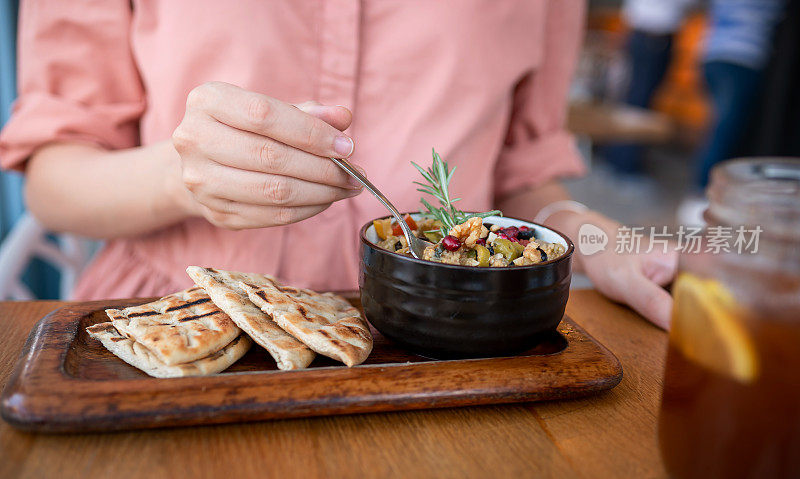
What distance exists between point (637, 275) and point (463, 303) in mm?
700

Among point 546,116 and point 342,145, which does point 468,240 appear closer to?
point 342,145

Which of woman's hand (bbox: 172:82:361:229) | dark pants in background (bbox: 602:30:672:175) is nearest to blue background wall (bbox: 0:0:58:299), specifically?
woman's hand (bbox: 172:82:361:229)

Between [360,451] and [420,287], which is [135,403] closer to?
[360,451]

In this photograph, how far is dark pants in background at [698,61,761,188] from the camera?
5.84 metres

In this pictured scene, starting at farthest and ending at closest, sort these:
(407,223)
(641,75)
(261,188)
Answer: (641,75), (407,223), (261,188)

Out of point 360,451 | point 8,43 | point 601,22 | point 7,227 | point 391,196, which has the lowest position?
point 7,227

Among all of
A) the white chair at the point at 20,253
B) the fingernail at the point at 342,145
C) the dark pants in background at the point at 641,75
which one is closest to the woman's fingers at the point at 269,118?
the fingernail at the point at 342,145

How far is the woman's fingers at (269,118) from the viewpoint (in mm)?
1104

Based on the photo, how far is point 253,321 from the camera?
106 cm

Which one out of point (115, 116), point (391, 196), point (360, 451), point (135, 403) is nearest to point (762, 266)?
point (360, 451)

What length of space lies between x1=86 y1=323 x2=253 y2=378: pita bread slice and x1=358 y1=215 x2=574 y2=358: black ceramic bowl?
0.87 ft

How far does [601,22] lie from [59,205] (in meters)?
11.5

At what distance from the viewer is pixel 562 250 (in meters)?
1.16

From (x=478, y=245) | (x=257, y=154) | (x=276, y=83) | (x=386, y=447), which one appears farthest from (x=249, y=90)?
(x=386, y=447)
